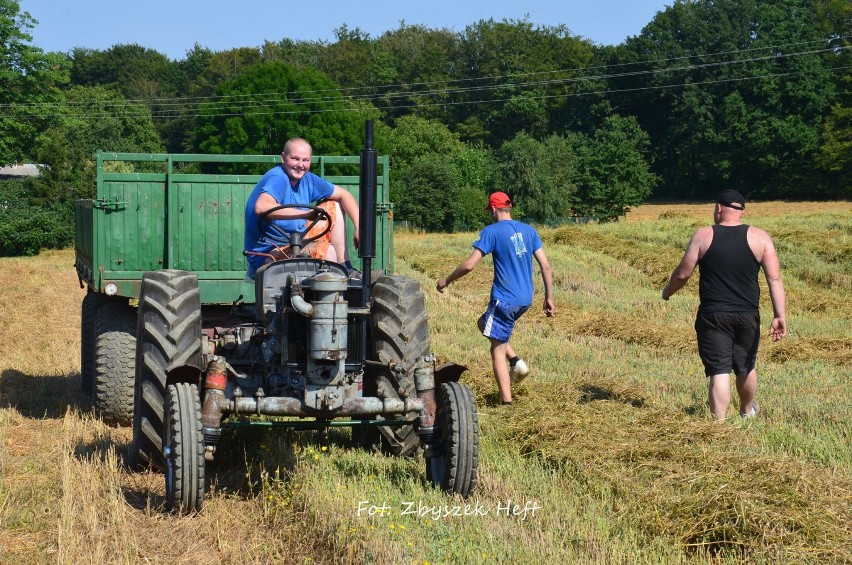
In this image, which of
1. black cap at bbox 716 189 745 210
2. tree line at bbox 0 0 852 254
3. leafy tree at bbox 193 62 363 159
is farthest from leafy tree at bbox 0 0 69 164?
black cap at bbox 716 189 745 210

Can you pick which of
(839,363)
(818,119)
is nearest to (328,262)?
(839,363)

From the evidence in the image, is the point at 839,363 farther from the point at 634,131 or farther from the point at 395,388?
the point at 634,131

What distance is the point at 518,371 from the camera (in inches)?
381

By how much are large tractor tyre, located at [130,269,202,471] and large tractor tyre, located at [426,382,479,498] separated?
5.39ft

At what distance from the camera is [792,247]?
24.2 m

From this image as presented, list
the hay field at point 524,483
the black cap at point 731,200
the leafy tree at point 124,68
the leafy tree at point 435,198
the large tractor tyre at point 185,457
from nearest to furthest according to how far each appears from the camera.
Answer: the hay field at point 524,483 → the large tractor tyre at point 185,457 → the black cap at point 731,200 → the leafy tree at point 435,198 → the leafy tree at point 124,68

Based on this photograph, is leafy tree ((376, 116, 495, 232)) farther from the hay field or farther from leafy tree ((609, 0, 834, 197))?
Result: the hay field

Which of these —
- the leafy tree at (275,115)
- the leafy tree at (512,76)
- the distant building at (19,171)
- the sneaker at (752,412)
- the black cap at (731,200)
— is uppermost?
the leafy tree at (512,76)

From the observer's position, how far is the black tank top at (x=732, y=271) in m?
8.42

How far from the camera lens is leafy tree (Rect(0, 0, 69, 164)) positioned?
5456 cm

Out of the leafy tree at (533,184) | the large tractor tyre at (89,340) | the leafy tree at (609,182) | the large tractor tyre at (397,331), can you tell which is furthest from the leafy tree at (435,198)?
the large tractor tyre at (397,331)

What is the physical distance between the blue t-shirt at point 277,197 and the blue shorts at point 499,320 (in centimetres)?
247

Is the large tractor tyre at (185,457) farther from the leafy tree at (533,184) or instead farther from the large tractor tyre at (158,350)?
the leafy tree at (533,184)

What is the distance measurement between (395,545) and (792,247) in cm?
2079
